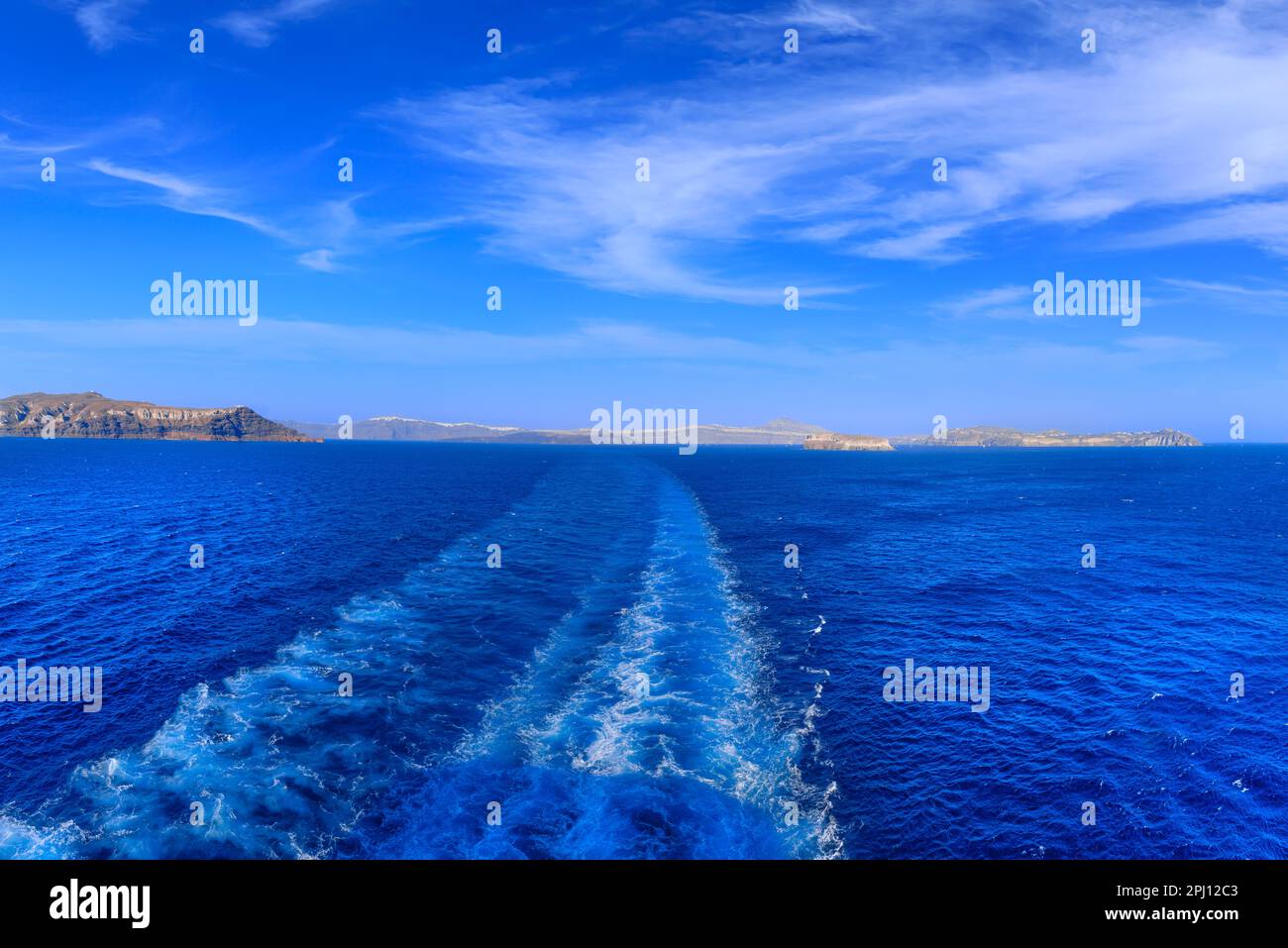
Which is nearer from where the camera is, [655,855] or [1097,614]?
[655,855]

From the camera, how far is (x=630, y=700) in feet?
125

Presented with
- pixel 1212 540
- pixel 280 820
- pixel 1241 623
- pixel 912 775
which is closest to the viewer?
pixel 280 820

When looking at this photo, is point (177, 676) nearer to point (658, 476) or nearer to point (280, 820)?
point (280, 820)

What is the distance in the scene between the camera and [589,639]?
157 ft

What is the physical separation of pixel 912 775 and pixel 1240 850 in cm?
1280

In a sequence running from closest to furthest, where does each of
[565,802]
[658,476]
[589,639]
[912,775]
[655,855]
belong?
[655,855] < [565,802] < [912,775] < [589,639] < [658,476]

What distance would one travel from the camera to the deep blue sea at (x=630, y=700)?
87.8 feet

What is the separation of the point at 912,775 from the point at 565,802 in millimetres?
17829

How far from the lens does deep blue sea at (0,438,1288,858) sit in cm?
2677
